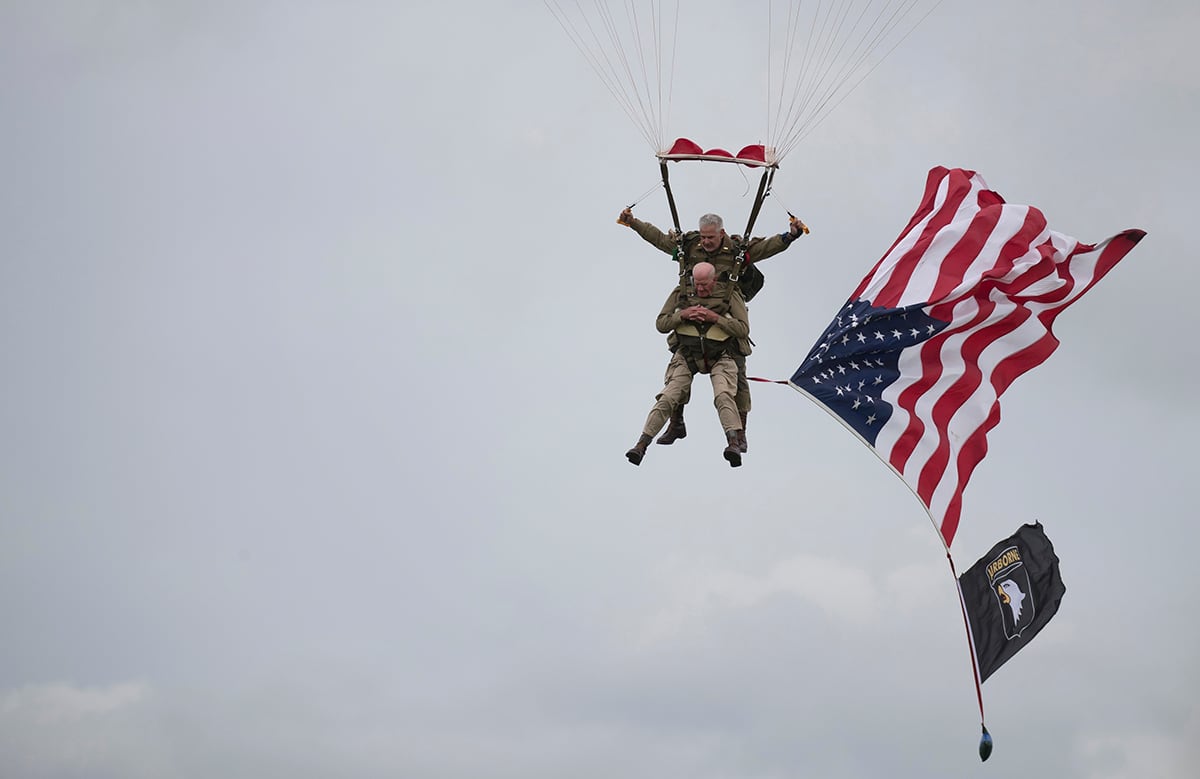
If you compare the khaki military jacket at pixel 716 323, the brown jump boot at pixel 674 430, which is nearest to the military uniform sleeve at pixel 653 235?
the khaki military jacket at pixel 716 323

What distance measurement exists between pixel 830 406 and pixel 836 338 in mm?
909

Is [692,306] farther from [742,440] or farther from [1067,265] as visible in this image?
[1067,265]

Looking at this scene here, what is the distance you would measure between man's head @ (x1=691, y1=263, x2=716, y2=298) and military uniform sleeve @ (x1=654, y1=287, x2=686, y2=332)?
315 millimetres

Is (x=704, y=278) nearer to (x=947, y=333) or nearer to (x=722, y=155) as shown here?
(x=722, y=155)

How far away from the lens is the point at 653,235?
18.5 m

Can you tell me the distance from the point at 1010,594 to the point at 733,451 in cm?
506

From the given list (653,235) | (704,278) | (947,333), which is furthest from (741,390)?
(947,333)

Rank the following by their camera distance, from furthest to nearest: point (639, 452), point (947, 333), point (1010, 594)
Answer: point (947, 333) < point (1010, 594) < point (639, 452)

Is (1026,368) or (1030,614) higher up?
(1026,368)

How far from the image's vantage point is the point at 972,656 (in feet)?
64.2

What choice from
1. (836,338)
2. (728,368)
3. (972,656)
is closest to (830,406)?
(836,338)

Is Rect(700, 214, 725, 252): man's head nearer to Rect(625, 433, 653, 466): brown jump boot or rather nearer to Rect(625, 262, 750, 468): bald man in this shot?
Rect(625, 262, 750, 468): bald man

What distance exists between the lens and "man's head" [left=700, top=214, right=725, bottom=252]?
18266 millimetres

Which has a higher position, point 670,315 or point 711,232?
point 711,232
